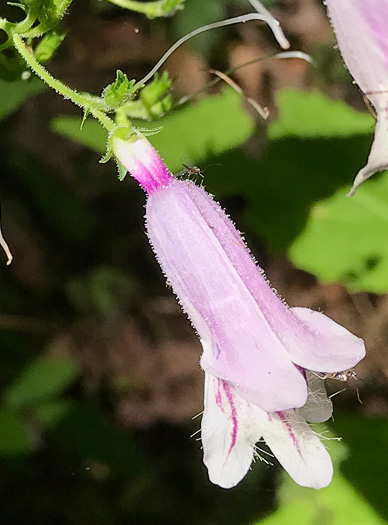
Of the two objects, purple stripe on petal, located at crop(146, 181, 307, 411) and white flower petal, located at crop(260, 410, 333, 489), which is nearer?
purple stripe on petal, located at crop(146, 181, 307, 411)

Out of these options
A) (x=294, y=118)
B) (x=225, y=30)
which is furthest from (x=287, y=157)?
Result: (x=225, y=30)

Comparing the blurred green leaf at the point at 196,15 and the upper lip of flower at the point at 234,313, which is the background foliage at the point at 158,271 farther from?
the upper lip of flower at the point at 234,313

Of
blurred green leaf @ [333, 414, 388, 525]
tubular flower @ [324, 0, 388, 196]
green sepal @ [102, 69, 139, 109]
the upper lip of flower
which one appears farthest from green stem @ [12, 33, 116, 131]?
blurred green leaf @ [333, 414, 388, 525]

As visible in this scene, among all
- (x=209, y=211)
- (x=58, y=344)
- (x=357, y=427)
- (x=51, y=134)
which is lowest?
(x=357, y=427)

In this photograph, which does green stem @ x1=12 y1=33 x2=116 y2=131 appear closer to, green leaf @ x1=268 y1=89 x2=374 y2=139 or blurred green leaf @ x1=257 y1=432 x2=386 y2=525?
green leaf @ x1=268 y1=89 x2=374 y2=139

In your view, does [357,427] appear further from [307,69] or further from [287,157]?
[307,69]

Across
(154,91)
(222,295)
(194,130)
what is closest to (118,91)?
(154,91)
